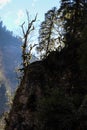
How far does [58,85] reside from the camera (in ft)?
103

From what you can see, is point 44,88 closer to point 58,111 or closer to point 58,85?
point 58,85

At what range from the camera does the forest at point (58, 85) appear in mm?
22203

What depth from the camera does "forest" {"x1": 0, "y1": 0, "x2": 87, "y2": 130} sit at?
72.8ft

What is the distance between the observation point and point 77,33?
112 ft

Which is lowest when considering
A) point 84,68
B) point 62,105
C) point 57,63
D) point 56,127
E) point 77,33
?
point 56,127

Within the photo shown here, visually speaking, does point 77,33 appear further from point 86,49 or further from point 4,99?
point 4,99

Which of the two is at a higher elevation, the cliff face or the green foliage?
the cliff face

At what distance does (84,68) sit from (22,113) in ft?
32.0

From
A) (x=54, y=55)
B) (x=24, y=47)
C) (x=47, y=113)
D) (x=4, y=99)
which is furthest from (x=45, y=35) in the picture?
(x=4, y=99)

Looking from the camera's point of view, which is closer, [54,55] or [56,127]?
[56,127]

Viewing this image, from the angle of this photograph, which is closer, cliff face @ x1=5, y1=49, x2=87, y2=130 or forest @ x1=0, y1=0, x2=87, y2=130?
forest @ x1=0, y1=0, x2=87, y2=130

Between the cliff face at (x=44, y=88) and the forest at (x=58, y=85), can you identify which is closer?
the forest at (x=58, y=85)

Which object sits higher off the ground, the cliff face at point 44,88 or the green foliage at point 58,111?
the cliff face at point 44,88

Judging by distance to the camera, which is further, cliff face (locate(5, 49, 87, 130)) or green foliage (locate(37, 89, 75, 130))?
cliff face (locate(5, 49, 87, 130))
